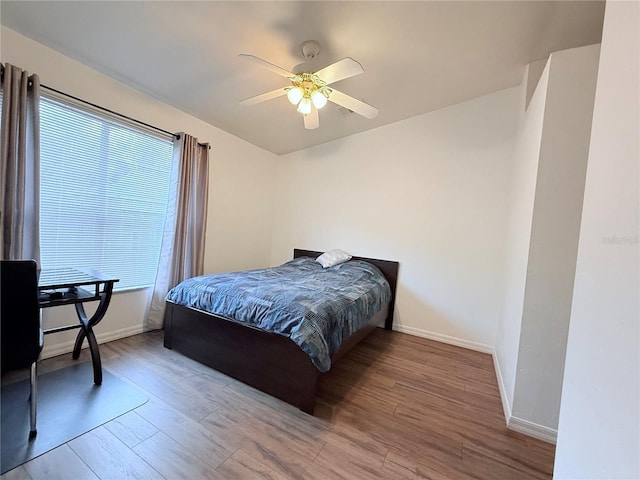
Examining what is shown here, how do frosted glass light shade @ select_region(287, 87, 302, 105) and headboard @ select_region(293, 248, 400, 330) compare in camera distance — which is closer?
frosted glass light shade @ select_region(287, 87, 302, 105)

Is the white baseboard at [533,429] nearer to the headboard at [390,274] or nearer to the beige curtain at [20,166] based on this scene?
the headboard at [390,274]

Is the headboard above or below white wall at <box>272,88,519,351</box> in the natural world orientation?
below

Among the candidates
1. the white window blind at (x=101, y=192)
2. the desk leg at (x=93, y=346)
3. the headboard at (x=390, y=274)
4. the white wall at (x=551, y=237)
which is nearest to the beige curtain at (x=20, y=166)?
the white window blind at (x=101, y=192)

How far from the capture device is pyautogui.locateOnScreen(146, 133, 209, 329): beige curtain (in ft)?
9.66

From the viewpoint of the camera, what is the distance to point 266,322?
1943 millimetres

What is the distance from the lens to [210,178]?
3.44 m

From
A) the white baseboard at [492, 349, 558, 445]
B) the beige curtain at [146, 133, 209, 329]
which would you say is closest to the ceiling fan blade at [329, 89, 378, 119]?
the beige curtain at [146, 133, 209, 329]

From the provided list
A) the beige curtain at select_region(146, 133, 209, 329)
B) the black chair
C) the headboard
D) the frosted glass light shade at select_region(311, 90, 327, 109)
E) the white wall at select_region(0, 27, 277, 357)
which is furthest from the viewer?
the headboard

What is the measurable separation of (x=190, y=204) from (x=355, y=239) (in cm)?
219

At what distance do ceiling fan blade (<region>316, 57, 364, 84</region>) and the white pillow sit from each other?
2276 mm

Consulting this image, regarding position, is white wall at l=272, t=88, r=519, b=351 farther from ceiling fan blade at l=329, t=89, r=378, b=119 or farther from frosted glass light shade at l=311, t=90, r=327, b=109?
frosted glass light shade at l=311, t=90, r=327, b=109

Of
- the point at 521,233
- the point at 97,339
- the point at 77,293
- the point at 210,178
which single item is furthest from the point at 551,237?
the point at 97,339

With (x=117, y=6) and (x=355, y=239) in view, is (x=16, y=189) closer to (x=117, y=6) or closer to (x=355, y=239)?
(x=117, y=6)

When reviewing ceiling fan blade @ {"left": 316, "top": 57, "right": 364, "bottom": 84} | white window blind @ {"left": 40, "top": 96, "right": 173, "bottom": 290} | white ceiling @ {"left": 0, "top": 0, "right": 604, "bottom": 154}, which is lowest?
white window blind @ {"left": 40, "top": 96, "right": 173, "bottom": 290}
